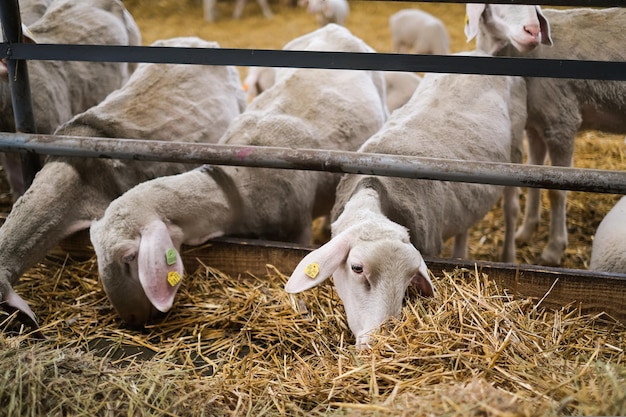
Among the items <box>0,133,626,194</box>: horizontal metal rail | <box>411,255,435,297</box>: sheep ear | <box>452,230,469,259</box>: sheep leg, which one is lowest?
<box>452,230,469,259</box>: sheep leg

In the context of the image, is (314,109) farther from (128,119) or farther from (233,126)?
(128,119)

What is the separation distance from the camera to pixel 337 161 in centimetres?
290

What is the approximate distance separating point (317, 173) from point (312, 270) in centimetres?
139

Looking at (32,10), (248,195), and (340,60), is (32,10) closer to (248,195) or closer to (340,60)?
(248,195)

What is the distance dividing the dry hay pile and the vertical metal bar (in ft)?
3.04

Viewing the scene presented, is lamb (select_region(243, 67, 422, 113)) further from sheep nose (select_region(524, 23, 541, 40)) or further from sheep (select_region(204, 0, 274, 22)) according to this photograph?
sheep (select_region(204, 0, 274, 22))

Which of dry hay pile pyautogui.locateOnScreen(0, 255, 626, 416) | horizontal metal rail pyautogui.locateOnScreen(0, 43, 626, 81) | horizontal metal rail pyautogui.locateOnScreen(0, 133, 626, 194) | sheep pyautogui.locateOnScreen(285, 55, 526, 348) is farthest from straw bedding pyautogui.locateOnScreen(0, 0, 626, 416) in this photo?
horizontal metal rail pyautogui.locateOnScreen(0, 43, 626, 81)

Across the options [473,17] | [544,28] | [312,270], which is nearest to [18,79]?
[312,270]

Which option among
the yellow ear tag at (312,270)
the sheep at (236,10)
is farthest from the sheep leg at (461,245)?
the sheep at (236,10)

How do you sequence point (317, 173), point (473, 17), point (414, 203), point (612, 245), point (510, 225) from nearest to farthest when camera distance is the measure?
1. point (612, 245)
2. point (414, 203)
3. point (317, 173)
4. point (473, 17)
5. point (510, 225)

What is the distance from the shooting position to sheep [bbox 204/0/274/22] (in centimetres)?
1205

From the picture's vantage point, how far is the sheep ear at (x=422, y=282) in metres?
2.79

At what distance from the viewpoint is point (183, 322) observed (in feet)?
10.6

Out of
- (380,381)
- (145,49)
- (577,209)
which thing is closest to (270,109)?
(145,49)
